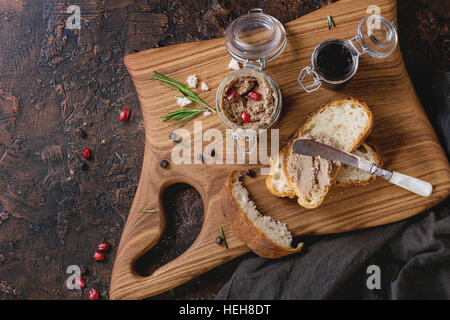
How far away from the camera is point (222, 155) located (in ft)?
8.08

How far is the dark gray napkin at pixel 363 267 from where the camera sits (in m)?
2.29

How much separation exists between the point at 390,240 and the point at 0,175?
282 cm

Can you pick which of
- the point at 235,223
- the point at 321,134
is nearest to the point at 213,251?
the point at 235,223

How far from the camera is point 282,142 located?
96.8 inches

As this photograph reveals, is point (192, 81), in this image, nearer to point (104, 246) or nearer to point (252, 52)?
point (252, 52)

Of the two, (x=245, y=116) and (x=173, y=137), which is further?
(x=173, y=137)

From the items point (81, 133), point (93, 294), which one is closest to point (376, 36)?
point (81, 133)

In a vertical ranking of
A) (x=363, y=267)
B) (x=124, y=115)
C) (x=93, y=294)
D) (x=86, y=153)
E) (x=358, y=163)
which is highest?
(x=124, y=115)

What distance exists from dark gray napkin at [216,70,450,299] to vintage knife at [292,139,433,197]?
233mm

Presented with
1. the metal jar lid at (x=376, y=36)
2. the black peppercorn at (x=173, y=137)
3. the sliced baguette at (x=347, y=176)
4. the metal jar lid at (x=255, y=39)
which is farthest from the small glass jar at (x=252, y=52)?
the metal jar lid at (x=376, y=36)

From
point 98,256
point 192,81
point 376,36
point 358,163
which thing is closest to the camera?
point 358,163

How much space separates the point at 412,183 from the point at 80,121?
2.34 m

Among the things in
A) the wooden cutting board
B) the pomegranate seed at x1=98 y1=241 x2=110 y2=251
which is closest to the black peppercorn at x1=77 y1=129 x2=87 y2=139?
the wooden cutting board
